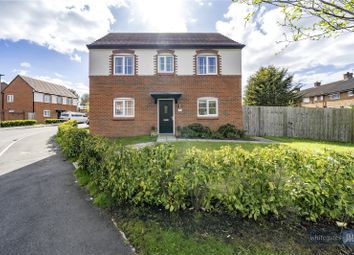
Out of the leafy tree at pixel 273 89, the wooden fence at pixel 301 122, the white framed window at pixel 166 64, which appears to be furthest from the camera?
the leafy tree at pixel 273 89

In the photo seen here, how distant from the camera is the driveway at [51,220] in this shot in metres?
2.96

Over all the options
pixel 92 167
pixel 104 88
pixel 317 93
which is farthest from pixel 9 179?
pixel 317 93

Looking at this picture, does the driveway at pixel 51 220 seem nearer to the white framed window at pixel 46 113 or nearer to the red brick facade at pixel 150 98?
the red brick facade at pixel 150 98

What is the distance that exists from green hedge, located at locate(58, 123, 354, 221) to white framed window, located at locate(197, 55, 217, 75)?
11.7m

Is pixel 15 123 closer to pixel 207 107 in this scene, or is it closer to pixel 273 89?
pixel 207 107

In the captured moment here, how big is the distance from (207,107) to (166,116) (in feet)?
10.4

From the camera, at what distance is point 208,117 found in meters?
14.3

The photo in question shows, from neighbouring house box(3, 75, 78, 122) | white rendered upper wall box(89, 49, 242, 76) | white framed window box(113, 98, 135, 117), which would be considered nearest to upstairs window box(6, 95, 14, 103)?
neighbouring house box(3, 75, 78, 122)

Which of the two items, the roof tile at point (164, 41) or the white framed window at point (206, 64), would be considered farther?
the white framed window at point (206, 64)

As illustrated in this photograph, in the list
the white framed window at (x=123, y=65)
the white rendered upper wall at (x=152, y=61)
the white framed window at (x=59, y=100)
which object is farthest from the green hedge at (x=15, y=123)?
the white framed window at (x=123, y=65)

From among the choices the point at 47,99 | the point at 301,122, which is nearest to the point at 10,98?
the point at 47,99

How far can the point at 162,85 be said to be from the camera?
14.3 meters

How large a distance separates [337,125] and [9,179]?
1907 cm

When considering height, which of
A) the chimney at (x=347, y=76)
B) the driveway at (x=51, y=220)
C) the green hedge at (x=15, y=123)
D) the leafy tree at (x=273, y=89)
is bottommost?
the driveway at (x=51, y=220)
